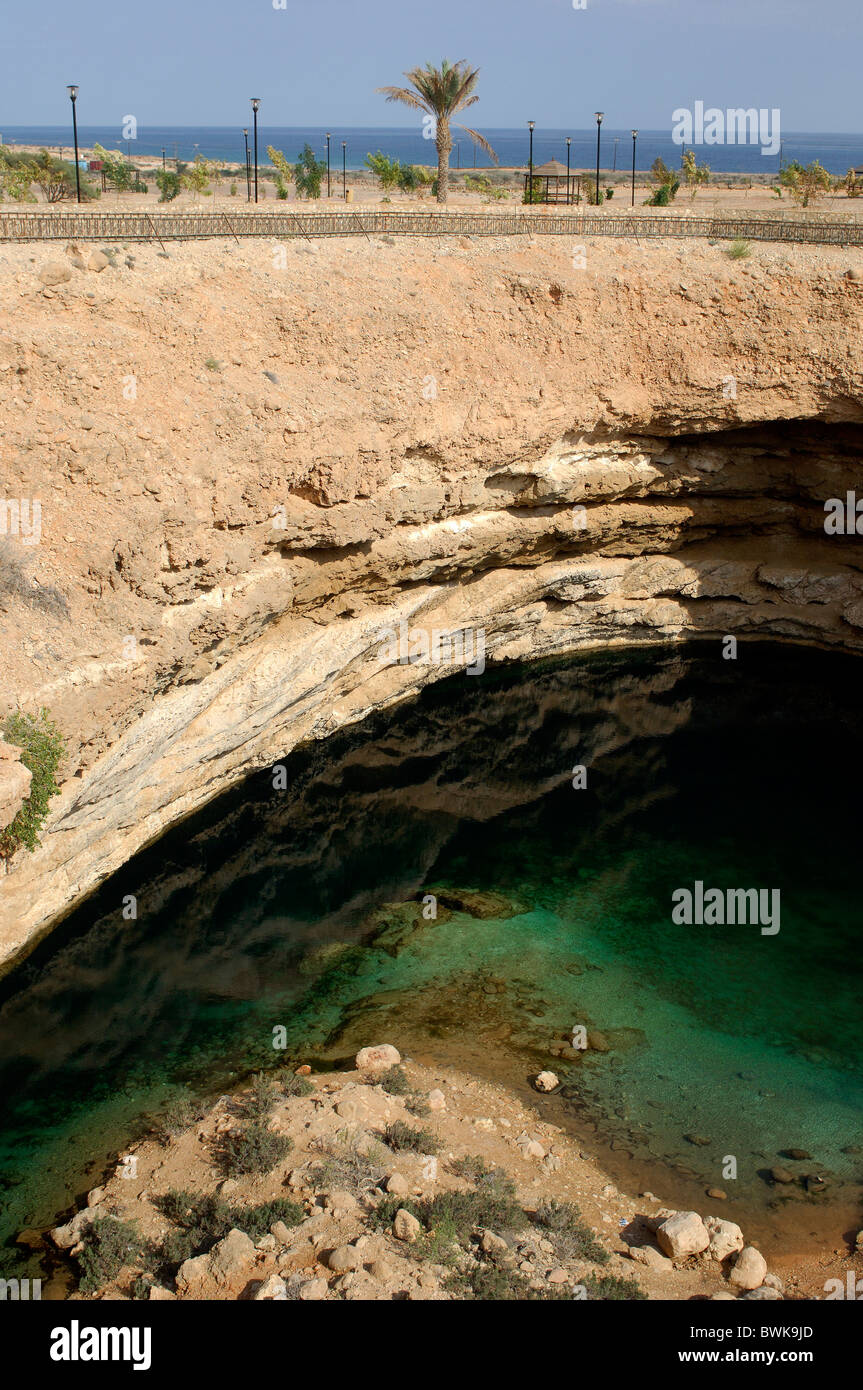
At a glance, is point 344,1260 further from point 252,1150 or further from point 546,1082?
point 546,1082

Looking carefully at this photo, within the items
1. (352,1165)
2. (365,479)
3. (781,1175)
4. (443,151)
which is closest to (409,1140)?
(352,1165)

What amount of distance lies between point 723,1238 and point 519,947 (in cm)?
762

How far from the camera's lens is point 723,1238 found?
14227 mm

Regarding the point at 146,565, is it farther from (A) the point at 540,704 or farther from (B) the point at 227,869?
(A) the point at 540,704

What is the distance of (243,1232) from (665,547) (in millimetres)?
24089

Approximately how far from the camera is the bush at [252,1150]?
586 inches

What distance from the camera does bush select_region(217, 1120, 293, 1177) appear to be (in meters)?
14.9

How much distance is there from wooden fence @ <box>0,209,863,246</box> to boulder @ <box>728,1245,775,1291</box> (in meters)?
22.3

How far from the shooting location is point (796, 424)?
30109mm

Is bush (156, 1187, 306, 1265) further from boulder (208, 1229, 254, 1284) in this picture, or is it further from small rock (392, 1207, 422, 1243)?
small rock (392, 1207, 422, 1243)

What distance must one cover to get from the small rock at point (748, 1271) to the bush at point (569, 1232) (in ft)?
5.37

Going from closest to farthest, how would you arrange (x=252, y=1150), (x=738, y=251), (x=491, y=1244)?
(x=491, y=1244) → (x=252, y=1150) → (x=738, y=251)

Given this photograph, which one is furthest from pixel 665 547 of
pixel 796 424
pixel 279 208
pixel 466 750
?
pixel 279 208

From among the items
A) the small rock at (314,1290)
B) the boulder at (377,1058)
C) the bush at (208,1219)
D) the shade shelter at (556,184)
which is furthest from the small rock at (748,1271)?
the shade shelter at (556,184)
